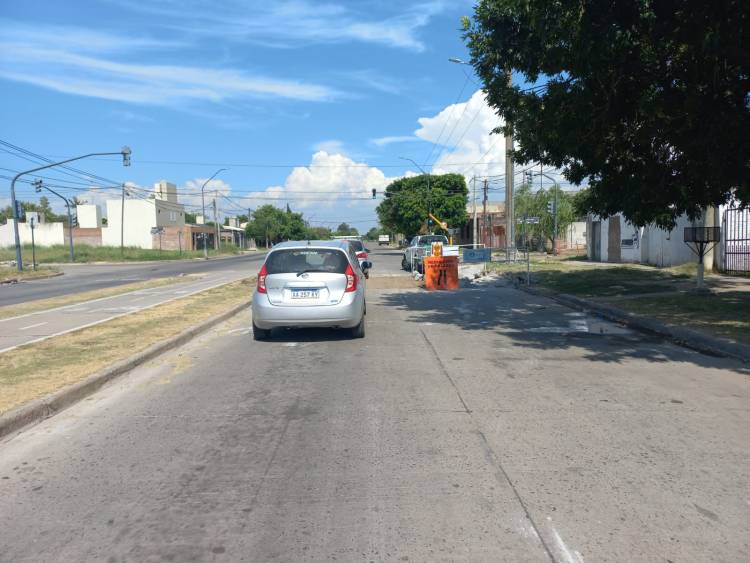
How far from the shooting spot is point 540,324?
12023 mm

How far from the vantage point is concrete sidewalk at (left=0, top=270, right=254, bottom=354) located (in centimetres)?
1074

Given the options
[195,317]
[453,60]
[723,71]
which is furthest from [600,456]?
[453,60]

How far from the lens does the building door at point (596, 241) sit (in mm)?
31516

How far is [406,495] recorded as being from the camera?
4.05 meters

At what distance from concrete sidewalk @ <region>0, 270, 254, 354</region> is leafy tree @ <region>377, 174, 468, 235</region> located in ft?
152

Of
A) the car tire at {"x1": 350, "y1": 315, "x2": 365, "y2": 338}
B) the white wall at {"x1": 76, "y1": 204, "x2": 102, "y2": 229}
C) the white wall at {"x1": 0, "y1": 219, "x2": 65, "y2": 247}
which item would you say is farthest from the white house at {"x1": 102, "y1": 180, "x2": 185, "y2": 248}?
the car tire at {"x1": 350, "y1": 315, "x2": 365, "y2": 338}

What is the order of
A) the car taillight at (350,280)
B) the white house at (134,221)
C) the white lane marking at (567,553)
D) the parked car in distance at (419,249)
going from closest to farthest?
the white lane marking at (567,553)
the car taillight at (350,280)
the parked car in distance at (419,249)
the white house at (134,221)

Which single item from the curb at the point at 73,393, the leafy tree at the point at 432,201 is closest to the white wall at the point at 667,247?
the curb at the point at 73,393

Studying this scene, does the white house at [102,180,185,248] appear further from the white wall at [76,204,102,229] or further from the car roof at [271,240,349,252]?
the car roof at [271,240,349,252]

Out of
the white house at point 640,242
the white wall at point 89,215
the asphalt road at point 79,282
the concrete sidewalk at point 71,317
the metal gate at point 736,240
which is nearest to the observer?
the concrete sidewalk at point 71,317

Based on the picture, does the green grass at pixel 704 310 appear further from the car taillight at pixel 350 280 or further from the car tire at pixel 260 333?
the car tire at pixel 260 333

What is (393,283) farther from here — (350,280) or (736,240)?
(350,280)

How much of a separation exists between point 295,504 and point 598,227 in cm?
3070

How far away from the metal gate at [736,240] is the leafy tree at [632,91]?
27.1 ft
